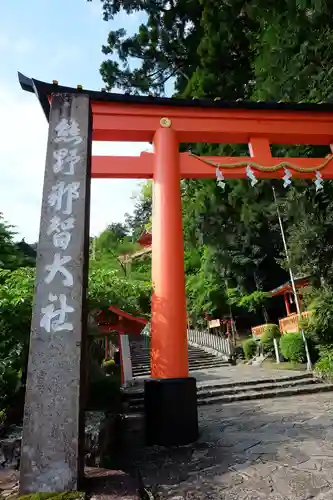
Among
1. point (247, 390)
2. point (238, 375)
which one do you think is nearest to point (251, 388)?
point (247, 390)

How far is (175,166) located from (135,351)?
14.8 m

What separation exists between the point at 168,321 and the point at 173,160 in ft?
8.73

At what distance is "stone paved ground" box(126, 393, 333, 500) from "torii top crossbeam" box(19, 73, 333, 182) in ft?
13.5

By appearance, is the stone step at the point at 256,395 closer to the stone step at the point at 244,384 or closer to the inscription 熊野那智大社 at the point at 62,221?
the stone step at the point at 244,384

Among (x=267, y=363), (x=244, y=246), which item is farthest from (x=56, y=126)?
(x=244, y=246)

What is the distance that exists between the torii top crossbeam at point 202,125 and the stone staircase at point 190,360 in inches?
Answer: 408

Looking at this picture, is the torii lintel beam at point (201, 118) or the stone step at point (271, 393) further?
the stone step at point (271, 393)

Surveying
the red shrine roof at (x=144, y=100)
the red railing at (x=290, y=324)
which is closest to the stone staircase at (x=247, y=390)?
the red railing at (x=290, y=324)

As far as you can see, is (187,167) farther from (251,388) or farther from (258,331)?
(258,331)

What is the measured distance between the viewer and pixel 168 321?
4.61 metres

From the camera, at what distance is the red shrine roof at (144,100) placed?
5512mm

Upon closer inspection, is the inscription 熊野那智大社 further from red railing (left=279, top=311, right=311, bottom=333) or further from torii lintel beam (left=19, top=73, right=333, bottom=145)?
red railing (left=279, top=311, right=311, bottom=333)

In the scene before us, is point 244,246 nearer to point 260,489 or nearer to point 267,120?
point 267,120

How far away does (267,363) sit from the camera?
16.1 meters
